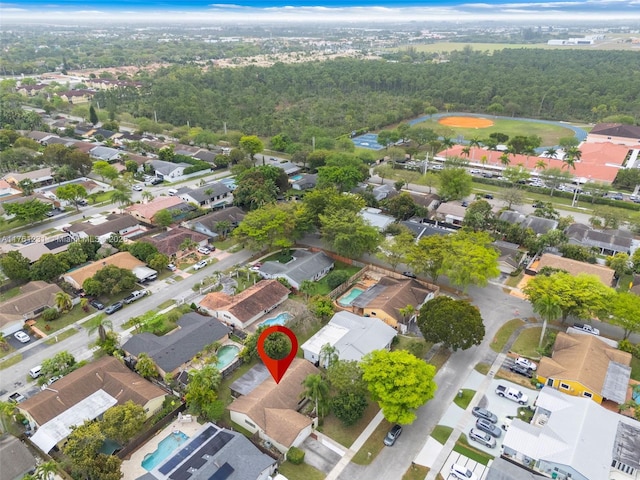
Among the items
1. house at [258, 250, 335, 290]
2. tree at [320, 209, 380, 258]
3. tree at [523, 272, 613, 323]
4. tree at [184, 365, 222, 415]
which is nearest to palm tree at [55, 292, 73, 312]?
tree at [184, 365, 222, 415]

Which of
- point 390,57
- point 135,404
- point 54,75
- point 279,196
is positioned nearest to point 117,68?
point 54,75

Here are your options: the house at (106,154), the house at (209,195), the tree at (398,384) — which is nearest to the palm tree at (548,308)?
the tree at (398,384)

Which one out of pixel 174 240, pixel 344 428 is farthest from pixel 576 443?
pixel 174 240

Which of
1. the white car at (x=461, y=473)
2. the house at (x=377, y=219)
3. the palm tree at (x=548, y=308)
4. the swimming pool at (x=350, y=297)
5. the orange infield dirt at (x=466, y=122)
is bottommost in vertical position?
the swimming pool at (x=350, y=297)

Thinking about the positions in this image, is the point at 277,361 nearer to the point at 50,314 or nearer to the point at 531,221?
the point at 50,314

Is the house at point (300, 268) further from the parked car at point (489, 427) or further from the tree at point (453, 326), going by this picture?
the parked car at point (489, 427)
